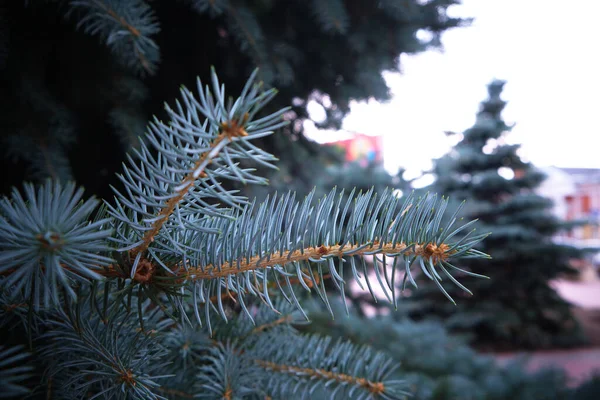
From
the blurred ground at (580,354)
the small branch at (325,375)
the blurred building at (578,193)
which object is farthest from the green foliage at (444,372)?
the blurred building at (578,193)

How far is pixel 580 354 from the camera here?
5.85m

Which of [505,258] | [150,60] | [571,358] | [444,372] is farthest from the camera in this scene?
[505,258]

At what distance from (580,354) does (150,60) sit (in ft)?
22.5

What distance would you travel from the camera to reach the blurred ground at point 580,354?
14.2ft

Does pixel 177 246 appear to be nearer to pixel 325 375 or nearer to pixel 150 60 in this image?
pixel 325 375

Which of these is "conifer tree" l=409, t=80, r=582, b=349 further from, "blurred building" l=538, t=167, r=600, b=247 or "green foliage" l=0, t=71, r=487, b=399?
"blurred building" l=538, t=167, r=600, b=247

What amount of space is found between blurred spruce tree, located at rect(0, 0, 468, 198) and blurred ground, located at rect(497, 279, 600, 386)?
230 centimetres

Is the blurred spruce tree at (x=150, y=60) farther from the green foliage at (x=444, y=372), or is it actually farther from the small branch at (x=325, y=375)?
the green foliage at (x=444, y=372)

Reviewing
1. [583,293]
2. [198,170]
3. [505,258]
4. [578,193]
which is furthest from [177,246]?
[578,193]

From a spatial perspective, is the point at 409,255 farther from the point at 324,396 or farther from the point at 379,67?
the point at 379,67

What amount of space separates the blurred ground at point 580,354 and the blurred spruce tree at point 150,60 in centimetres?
230

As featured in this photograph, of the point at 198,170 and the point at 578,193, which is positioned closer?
the point at 198,170

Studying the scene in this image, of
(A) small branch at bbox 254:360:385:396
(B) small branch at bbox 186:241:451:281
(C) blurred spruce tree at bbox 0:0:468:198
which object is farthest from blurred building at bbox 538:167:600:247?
(B) small branch at bbox 186:241:451:281

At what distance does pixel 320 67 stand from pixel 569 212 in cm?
1755
